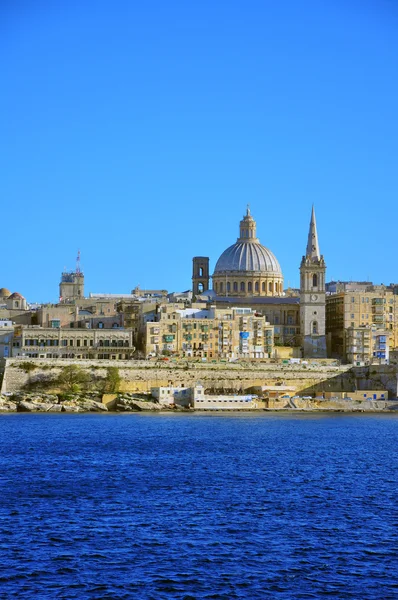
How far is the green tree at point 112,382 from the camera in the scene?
8600 centimetres

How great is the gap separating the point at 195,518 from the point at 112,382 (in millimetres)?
54429

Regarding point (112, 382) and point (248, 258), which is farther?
point (248, 258)

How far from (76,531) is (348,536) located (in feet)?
24.7

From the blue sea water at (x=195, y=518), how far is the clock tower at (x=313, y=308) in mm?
49058

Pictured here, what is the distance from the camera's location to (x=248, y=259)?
397 feet

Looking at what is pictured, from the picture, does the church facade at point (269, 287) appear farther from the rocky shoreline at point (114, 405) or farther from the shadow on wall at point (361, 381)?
the rocky shoreline at point (114, 405)

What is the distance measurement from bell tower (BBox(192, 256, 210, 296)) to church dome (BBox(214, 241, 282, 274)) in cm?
307

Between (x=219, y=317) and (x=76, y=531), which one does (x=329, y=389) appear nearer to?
(x=219, y=317)

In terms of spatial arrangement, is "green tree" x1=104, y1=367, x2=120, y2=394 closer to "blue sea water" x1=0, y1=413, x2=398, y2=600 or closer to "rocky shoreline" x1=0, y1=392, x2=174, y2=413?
"rocky shoreline" x1=0, y1=392, x2=174, y2=413

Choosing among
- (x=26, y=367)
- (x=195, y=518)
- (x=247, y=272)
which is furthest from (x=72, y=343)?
(x=195, y=518)

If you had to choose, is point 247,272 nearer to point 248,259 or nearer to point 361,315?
point 248,259

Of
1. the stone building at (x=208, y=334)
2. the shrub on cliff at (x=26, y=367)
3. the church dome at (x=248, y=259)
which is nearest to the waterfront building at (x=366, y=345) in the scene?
the stone building at (x=208, y=334)

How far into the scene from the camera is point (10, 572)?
997 inches

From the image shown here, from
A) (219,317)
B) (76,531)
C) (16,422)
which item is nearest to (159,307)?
(219,317)
